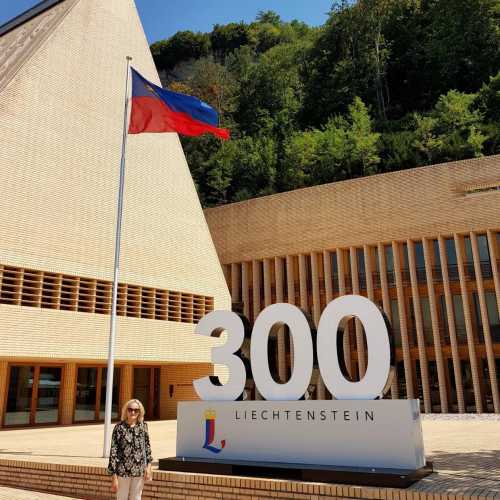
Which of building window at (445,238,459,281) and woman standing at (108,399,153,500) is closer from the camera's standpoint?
woman standing at (108,399,153,500)

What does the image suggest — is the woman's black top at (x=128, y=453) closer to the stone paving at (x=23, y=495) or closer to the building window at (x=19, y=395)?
the stone paving at (x=23, y=495)

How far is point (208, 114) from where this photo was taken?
11.2 m

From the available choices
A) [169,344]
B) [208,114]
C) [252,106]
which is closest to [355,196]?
[169,344]

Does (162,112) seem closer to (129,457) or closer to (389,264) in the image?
(129,457)

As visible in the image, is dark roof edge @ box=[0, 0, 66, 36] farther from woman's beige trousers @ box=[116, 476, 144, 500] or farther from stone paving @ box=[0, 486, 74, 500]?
woman's beige trousers @ box=[116, 476, 144, 500]

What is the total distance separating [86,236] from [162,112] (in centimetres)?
658

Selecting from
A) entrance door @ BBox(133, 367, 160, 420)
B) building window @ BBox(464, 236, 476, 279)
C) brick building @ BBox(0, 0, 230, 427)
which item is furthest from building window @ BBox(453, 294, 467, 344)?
entrance door @ BBox(133, 367, 160, 420)

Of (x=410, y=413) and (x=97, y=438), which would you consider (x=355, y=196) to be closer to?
(x=97, y=438)

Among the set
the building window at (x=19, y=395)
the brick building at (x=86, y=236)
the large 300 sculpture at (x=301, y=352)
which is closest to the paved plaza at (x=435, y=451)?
the building window at (x=19, y=395)

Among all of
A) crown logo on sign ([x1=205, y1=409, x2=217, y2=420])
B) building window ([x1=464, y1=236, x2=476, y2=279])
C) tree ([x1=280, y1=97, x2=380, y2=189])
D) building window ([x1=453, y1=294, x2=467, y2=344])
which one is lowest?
crown logo on sign ([x1=205, y1=409, x2=217, y2=420])

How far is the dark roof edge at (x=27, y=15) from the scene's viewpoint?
2055 centimetres

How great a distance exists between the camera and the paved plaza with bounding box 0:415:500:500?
5.67 metres

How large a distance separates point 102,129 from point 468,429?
581 inches

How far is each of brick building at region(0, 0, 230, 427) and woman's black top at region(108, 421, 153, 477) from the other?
969 cm
